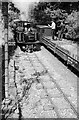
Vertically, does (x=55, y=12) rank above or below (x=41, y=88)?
above

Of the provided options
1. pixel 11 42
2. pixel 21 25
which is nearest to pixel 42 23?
pixel 21 25

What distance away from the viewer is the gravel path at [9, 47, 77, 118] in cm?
690

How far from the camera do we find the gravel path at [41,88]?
690 cm

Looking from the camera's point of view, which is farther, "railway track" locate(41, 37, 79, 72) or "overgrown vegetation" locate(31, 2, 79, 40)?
"overgrown vegetation" locate(31, 2, 79, 40)

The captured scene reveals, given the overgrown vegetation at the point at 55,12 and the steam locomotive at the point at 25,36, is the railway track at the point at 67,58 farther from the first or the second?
the overgrown vegetation at the point at 55,12

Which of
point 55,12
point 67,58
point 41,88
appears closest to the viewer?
point 41,88

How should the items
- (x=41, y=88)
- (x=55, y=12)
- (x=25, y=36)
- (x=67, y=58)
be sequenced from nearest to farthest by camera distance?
(x=41, y=88) → (x=67, y=58) → (x=25, y=36) → (x=55, y=12)

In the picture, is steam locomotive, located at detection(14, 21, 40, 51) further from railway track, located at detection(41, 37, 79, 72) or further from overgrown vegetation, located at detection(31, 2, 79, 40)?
overgrown vegetation, located at detection(31, 2, 79, 40)

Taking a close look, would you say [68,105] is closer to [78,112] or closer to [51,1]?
[78,112]

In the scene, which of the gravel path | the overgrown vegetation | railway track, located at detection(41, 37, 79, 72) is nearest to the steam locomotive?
railway track, located at detection(41, 37, 79, 72)

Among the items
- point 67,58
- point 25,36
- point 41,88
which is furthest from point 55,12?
point 41,88

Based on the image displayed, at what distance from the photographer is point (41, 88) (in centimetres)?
879

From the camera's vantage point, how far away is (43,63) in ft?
42.4

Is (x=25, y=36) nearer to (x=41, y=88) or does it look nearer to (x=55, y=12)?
(x=55, y=12)
